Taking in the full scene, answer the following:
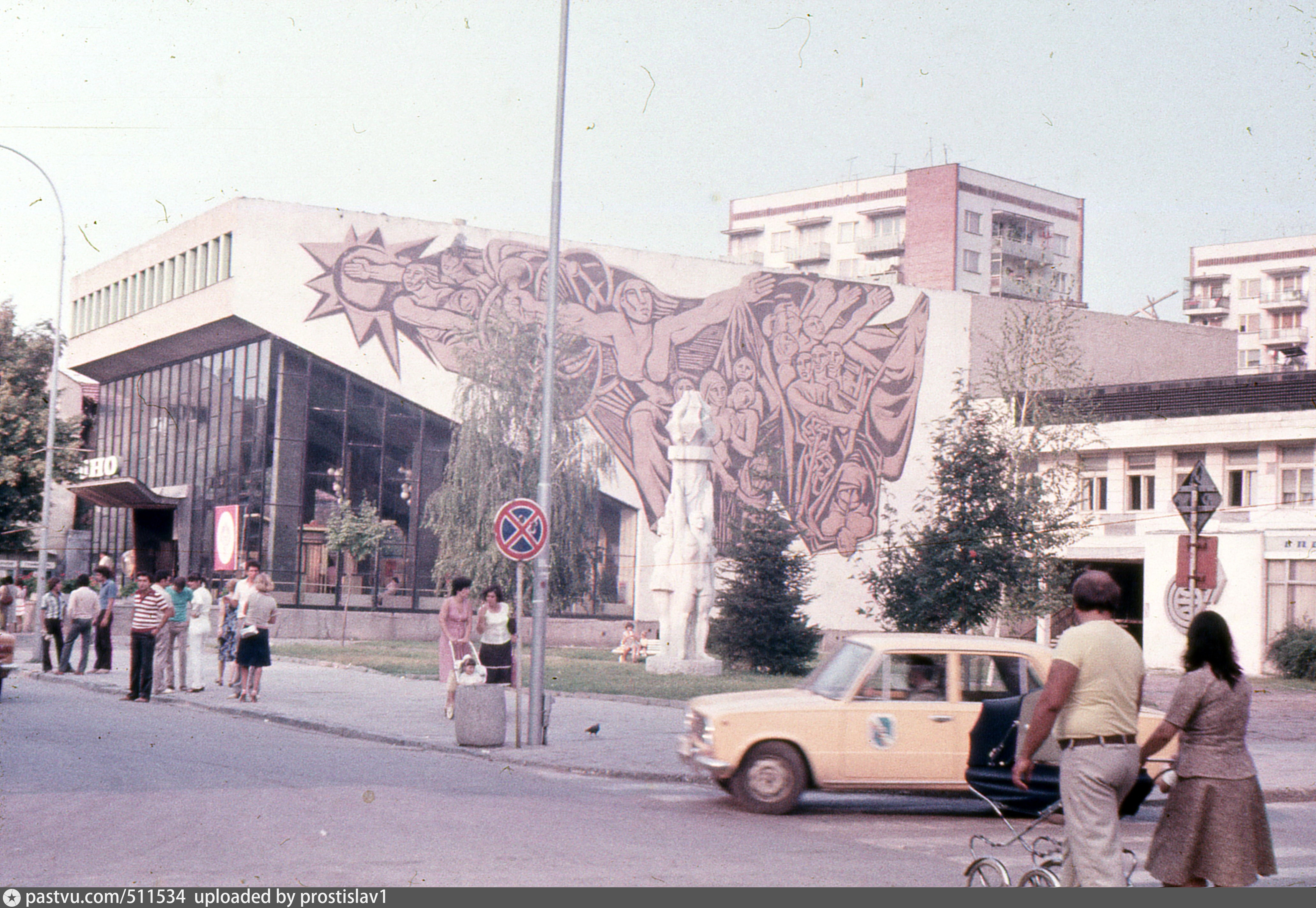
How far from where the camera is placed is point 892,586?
92.2 feet

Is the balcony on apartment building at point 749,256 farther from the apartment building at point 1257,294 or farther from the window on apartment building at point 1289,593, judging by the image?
the window on apartment building at point 1289,593

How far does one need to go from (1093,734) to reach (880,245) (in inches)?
3415

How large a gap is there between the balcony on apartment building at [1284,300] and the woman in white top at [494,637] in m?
96.1

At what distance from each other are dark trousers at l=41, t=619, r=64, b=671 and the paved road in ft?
40.3

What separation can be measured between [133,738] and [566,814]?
690cm

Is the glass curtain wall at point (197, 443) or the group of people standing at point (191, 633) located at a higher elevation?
the glass curtain wall at point (197, 443)

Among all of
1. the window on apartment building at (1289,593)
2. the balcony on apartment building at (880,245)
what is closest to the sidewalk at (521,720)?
the window on apartment building at (1289,593)

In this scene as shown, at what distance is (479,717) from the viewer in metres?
15.7

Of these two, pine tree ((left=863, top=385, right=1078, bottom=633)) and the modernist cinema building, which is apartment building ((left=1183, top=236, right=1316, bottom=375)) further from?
pine tree ((left=863, top=385, right=1078, bottom=633))

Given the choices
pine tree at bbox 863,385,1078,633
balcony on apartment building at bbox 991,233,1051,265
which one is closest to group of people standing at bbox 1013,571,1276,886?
pine tree at bbox 863,385,1078,633

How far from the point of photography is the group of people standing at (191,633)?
20.5 meters

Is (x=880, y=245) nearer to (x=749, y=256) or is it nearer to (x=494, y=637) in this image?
(x=749, y=256)

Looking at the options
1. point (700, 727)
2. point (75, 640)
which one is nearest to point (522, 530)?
point (700, 727)
